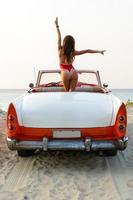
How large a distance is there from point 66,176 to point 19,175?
0.69 metres

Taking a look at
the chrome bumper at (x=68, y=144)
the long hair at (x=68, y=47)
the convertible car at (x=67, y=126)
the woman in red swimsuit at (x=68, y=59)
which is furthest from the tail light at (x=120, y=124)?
the long hair at (x=68, y=47)

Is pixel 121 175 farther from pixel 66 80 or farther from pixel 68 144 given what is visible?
pixel 66 80

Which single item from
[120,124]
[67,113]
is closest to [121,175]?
[120,124]

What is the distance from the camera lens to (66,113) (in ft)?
19.3

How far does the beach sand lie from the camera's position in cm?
494

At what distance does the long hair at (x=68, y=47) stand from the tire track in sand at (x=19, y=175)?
195cm

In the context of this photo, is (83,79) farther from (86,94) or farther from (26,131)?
(26,131)

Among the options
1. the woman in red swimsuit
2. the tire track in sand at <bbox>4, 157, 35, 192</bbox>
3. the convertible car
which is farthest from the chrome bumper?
the woman in red swimsuit

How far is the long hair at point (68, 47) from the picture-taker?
7021 millimetres

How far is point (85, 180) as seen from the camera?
5.52m

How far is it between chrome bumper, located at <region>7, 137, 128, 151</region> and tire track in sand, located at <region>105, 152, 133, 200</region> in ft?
1.32

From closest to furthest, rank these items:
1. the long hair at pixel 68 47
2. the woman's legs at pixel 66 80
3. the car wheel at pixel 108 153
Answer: the car wheel at pixel 108 153, the long hair at pixel 68 47, the woman's legs at pixel 66 80

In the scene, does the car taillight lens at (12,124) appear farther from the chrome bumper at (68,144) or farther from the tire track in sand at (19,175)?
the tire track in sand at (19,175)

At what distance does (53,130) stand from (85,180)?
0.88 m
